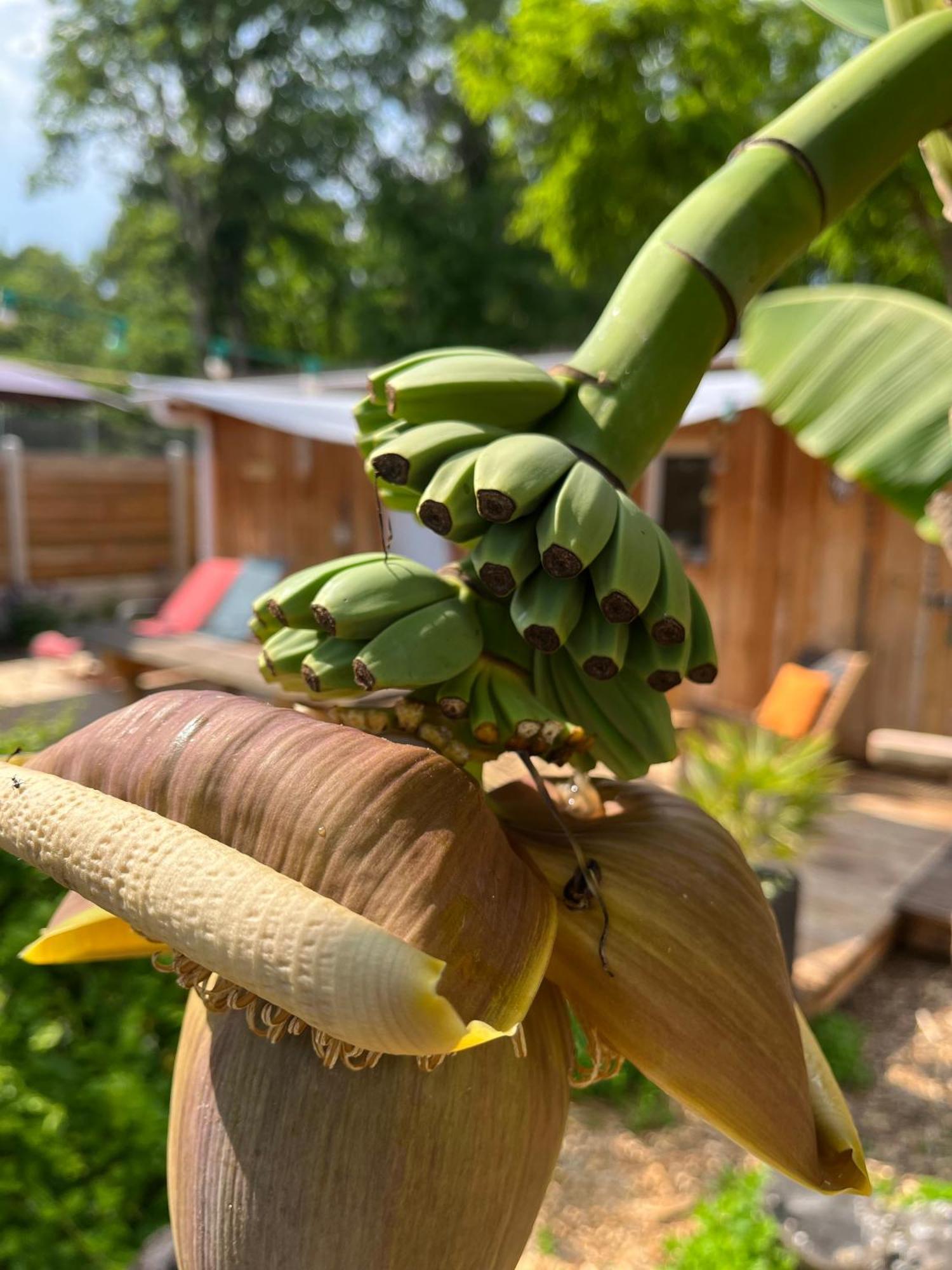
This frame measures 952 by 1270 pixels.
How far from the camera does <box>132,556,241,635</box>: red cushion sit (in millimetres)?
5758

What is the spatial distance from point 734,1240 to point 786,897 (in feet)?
2.61

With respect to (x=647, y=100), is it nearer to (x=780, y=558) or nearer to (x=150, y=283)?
(x=780, y=558)

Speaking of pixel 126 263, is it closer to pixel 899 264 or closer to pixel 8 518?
pixel 8 518

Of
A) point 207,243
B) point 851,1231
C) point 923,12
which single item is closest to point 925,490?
point 923,12

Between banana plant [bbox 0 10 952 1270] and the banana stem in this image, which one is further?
the banana stem

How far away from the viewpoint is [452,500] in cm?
30

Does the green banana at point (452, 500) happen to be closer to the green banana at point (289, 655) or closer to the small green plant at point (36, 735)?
the green banana at point (289, 655)

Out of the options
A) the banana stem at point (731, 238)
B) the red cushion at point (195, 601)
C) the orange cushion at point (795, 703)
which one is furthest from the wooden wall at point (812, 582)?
the banana stem at point (731, 238)

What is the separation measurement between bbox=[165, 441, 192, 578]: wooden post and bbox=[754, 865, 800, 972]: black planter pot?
24.6 ft

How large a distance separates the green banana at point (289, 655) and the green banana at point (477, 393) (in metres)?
0.09

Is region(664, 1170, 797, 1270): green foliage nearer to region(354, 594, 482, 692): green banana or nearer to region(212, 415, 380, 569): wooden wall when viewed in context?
region(354, 594, 482, 692): green banana

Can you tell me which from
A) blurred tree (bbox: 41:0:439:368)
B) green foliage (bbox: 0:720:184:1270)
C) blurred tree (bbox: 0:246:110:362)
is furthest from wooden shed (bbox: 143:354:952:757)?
blurred tree (bbox: 0:246:110:362)

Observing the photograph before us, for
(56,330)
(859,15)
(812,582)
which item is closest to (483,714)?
(859,15)

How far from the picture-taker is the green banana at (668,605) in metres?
0.31
